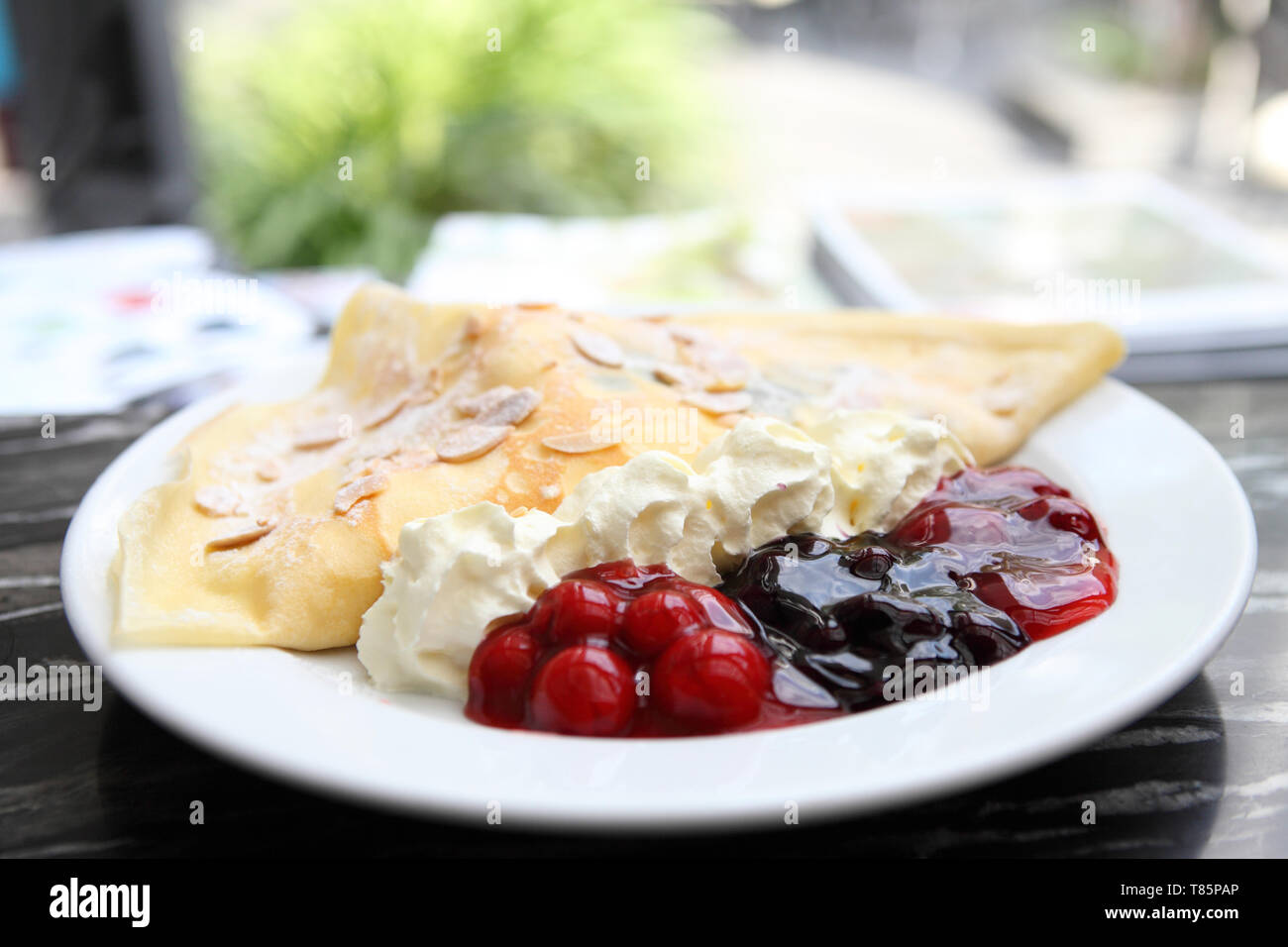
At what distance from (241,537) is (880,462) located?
703mm

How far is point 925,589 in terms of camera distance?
1.03m

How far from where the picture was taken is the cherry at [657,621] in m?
0.93

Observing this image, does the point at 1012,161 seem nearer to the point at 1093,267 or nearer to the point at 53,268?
the point at 1093,267

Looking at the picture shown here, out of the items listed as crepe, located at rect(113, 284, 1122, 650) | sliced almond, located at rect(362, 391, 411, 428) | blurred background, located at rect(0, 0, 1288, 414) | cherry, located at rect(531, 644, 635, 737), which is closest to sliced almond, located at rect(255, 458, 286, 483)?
crepe, located at rect(113, 284, 1122, 650)

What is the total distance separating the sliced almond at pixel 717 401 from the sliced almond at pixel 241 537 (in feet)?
1.66

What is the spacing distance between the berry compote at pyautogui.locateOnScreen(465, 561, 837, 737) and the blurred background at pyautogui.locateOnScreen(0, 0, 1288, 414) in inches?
36.6

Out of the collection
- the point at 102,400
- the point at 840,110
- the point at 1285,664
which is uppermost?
the point at 840,110

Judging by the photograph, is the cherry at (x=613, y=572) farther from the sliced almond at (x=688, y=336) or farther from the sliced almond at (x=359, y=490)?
the sliced almond at (x=688, y=336)

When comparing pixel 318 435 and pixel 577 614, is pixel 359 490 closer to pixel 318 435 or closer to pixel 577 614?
pixel 318 435

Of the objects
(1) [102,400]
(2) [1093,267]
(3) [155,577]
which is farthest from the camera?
(2) [1093,267]

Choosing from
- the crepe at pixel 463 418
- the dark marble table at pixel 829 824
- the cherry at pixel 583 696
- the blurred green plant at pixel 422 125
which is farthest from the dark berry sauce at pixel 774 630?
the blurred green plant at pixel 422 125
